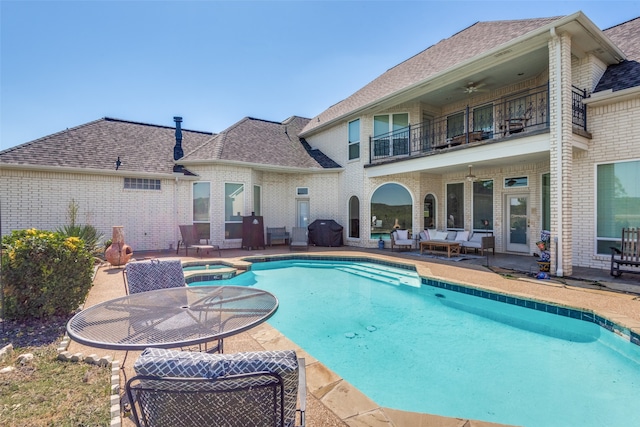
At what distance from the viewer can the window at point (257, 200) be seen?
531 inches

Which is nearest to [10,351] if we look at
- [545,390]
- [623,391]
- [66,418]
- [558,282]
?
[66,418]

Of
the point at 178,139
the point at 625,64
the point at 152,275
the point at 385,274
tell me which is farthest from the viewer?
the point at 178,139

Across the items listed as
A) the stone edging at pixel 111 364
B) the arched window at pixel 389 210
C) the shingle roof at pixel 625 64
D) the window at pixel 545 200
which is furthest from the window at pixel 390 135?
the stone edging at pixel 111 364

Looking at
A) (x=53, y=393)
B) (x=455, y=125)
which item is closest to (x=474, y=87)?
(x=455, y=125)

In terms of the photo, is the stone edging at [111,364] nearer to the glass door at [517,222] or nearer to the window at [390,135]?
the window at [390,135]

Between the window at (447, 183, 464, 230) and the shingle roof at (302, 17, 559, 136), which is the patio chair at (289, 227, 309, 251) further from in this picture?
the window at (447, 183, 464, 230)

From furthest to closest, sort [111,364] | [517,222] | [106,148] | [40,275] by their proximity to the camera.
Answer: [106,148], [517,222], [40,275], [111,364]

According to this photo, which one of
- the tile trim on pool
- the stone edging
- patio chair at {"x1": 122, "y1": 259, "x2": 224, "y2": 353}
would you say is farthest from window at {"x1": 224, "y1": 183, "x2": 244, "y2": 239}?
the stone edging

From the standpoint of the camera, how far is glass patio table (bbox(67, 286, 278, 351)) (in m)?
2.13

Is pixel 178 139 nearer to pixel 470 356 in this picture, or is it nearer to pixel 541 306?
pixel 470 356

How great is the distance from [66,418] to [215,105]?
1372 centimetres

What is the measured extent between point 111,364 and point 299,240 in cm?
951

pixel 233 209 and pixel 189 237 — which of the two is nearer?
pixel 189 237

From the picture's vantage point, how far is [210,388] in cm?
132
